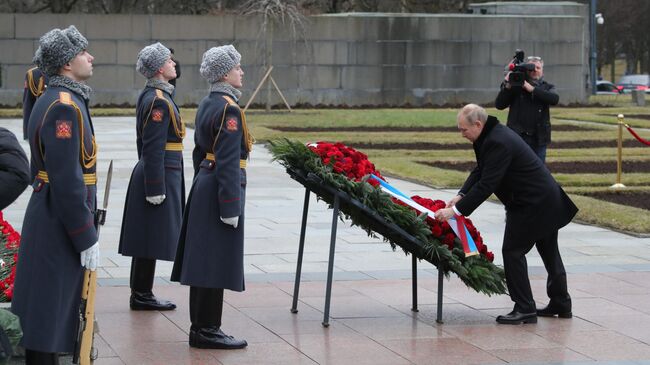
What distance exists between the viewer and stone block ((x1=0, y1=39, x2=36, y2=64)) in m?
37.0

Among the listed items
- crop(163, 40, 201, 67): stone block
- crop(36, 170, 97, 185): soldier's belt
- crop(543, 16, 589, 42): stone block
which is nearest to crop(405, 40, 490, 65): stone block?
crop(543, 16, 589, 42): stone block

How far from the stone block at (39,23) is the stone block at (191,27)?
2335 millimetres

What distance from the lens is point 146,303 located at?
892 centimetres

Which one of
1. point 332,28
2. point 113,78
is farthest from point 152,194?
point 332,28

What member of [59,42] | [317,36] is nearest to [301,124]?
[317,36]

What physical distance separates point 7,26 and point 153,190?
29875mm

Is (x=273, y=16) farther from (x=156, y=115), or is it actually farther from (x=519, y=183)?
(x=519, y=183)

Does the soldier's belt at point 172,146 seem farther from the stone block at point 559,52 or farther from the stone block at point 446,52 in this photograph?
the stone block at point 559,52

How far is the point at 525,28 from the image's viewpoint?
40625 millimetres

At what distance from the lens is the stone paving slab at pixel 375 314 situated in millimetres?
7688

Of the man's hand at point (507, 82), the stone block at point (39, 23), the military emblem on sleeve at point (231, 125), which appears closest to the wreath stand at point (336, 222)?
the military emblem on sleeve at point (231, 125)

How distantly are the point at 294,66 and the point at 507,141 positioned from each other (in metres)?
30.7

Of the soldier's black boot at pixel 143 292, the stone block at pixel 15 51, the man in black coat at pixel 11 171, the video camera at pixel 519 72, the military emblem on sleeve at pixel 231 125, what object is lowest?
the soldier's black boot at pixel 143 292

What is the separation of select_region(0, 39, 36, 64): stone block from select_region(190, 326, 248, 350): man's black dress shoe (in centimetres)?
3071
